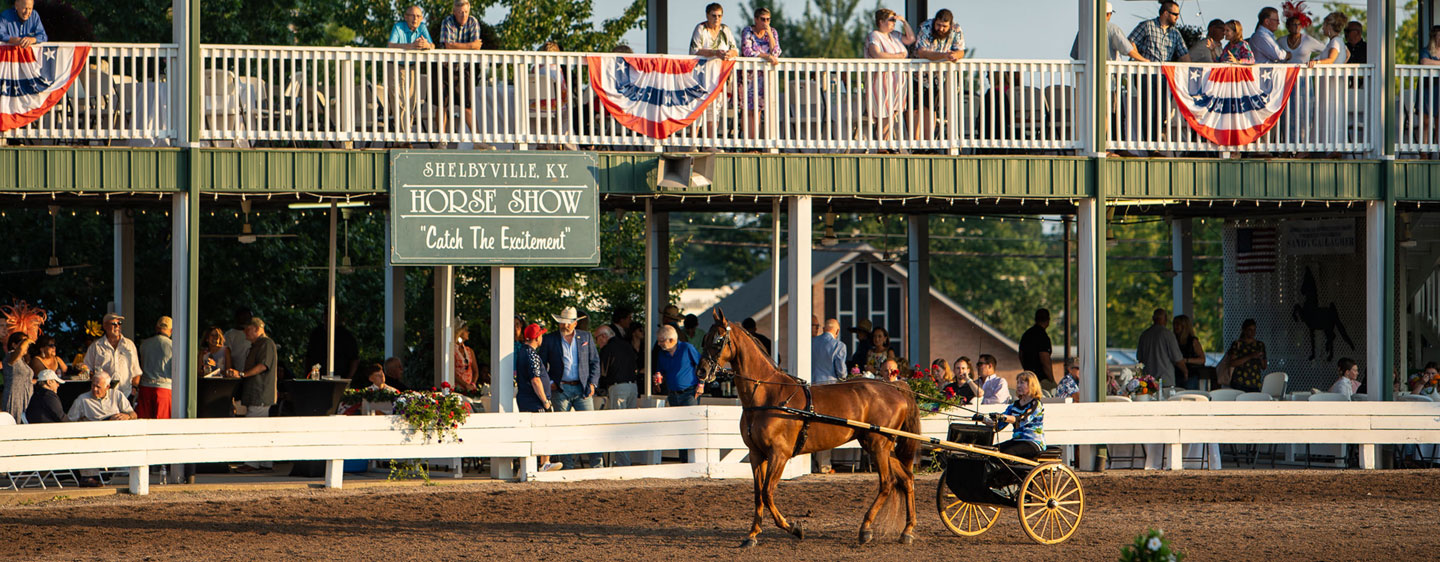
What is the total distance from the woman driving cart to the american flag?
37.5ft

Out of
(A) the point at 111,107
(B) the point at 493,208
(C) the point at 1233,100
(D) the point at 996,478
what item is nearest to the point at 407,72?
(B) the point at 493,208

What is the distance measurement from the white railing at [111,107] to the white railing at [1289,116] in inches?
356

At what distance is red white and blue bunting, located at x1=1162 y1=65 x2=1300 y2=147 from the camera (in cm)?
1584

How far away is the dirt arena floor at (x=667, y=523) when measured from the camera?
1044 cm

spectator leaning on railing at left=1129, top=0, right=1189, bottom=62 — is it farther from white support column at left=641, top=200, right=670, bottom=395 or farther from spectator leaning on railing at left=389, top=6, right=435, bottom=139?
spectator leaning on railing at left=389, top=6, right=435, bottom=139

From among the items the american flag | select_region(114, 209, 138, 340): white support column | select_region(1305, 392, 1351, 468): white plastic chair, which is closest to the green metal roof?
select_region(1305, 392, 1351, 468): white plastic chair

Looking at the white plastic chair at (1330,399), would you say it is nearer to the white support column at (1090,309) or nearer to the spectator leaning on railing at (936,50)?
the white support column at (1090,309)

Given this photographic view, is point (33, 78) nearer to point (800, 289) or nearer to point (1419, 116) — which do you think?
point (800, 289)

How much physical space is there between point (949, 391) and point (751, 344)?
17.6 ft

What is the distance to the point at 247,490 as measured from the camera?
46.1 feet

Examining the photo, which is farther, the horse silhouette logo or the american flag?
the american flag

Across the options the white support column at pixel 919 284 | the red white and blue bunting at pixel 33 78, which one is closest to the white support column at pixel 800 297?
the white support column at pixel 919 284

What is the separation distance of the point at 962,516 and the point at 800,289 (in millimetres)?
4509

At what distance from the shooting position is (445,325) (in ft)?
54.6
